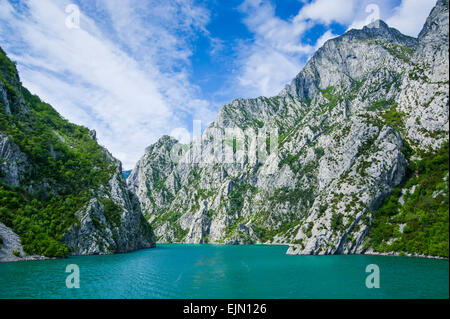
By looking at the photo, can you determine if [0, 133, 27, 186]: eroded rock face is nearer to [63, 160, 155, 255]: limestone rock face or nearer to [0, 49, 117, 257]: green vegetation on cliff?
[0, 49, 117, 257]: green vegetation on cliff

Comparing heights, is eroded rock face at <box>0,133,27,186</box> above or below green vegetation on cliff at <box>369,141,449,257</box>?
above

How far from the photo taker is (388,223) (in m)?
78.2

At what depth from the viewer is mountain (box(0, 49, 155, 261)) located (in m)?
70.9

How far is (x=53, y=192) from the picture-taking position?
8994 centimetres

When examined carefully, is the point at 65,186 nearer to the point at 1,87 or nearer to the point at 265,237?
the point at 1,87

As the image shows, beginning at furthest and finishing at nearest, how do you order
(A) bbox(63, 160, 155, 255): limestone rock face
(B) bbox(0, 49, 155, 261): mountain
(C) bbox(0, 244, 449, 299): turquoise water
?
(A) bbox(63, 160, 155, 255): limestone rock face
(B) bbox(0, 49, 155, 261): mountain
(C) bbox(0, 244, 449, 299): turquoise water

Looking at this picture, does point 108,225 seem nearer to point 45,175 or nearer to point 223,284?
point 45,175

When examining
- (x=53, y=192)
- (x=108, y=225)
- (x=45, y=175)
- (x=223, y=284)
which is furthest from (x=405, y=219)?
(x=45, y=175)

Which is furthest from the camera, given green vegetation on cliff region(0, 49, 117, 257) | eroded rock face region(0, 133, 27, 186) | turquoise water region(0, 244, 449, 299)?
eroded rock face region(0, 133, 27, 186)

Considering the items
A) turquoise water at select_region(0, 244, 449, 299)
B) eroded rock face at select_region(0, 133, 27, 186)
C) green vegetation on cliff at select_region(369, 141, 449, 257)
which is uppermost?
eroded rock face at select_region(0, 133, 27, 186)

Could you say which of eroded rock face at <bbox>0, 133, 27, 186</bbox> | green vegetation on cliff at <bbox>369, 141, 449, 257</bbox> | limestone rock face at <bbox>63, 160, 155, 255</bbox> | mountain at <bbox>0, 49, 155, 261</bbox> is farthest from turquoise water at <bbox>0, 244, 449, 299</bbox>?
eroded rock face at <bbox>0, 133, 27, 186</bbox>

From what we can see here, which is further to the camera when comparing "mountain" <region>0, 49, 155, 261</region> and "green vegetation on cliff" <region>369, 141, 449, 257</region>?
→ "mountain" <region>0, 49, 155, 261</region>

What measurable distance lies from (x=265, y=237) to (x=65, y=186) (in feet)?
401
